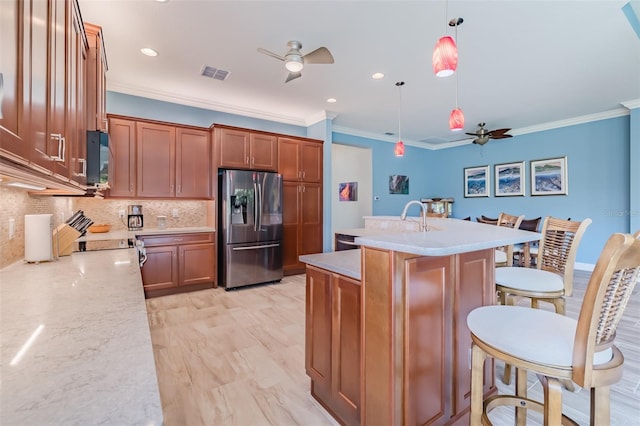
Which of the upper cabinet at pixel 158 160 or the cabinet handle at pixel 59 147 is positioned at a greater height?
the upper cabinet at pixel 158 160

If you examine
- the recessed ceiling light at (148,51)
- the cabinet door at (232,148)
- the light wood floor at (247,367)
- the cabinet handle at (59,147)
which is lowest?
the light wood floor at (247,367)

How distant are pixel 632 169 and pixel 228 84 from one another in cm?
639

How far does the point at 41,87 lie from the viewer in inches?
39.0

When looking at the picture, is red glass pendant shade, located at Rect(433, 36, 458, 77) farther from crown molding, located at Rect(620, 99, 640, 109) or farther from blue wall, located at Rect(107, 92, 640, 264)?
crown molding, located at Rect(620, 99, 640, 109)

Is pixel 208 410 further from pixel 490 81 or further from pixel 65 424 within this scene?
pixel 490 81

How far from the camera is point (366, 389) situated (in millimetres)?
1333

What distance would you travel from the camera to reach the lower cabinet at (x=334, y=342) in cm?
143

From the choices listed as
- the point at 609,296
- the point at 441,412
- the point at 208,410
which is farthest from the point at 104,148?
the point at 609,296

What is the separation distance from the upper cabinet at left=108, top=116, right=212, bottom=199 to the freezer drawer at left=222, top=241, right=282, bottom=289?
1.01 m

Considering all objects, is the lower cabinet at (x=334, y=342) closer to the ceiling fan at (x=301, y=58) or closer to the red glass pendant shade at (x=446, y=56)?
the red glass pendant shade at (x=446, y=56)

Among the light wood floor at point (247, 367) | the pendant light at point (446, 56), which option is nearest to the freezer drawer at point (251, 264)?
the light wood floor at point (247, 367)

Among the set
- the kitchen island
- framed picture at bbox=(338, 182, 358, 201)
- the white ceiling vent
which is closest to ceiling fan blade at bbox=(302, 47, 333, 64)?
the white ceiling vent

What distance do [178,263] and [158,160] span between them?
4.84 feet

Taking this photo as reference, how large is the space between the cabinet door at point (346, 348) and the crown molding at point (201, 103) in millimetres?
4046
